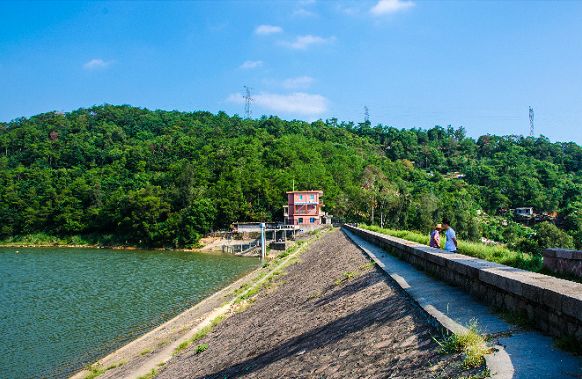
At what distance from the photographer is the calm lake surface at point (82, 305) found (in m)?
17.8

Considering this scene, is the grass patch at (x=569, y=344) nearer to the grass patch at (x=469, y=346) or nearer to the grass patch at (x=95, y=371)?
the grass patch at (x=469, y=346)

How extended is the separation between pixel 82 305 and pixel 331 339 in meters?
23.6

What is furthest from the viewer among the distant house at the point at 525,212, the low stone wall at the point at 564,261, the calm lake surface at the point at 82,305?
the distant house at the point at 525,212

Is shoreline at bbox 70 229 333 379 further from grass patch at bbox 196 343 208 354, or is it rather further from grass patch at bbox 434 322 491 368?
grass patch at bbox 434 322 491 368

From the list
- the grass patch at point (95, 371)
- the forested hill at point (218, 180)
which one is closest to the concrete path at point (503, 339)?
the grass patch at point (95, 371)

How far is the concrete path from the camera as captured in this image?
4336mm

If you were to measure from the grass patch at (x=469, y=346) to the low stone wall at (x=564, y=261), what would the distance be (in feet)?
11.6

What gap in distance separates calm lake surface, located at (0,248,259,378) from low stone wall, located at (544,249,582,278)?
53.4 feet

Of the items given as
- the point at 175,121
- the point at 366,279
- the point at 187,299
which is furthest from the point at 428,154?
the point at 366,279

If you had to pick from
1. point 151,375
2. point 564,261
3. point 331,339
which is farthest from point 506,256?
point 151,375

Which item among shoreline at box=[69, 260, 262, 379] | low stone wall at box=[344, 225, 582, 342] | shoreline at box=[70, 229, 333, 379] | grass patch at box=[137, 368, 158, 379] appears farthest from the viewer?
shoreline at box=[69, 260, 262, 379]

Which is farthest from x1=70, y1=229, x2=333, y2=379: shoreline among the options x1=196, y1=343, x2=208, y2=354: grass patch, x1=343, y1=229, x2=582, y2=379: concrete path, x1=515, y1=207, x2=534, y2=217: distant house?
x1=515, y1=207, x2=534, y2=217: distant house

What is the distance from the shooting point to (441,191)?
10581cm

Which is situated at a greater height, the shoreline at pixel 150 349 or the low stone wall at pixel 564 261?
the low stone wall at pixel 564 261
